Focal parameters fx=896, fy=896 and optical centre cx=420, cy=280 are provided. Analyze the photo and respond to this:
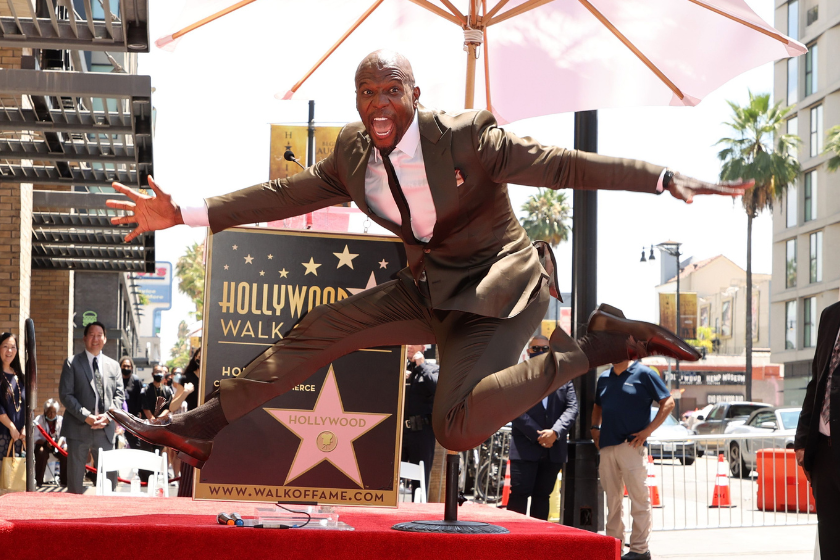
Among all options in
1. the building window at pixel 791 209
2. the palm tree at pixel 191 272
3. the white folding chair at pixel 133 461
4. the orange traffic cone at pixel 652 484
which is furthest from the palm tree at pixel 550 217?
the white folding chair at pixel 133 461

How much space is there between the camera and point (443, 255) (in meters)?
3.99

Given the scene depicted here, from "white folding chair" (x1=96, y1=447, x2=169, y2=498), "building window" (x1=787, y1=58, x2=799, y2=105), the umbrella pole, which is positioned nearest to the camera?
the umbrella pole

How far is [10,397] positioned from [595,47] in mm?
7026

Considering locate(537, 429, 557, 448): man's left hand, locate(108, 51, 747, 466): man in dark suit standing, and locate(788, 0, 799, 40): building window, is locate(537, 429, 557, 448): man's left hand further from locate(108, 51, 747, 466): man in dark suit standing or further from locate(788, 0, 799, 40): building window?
locate(788, 0, 799, 40): building window

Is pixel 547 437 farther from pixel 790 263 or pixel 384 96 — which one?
pixel 790 263

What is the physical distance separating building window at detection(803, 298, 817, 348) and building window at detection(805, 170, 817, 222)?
472 centimetres

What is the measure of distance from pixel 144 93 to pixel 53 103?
188cm

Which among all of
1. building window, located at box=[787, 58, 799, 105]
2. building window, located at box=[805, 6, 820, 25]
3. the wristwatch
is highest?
building window, located at box=[805, 6, 820, 25]

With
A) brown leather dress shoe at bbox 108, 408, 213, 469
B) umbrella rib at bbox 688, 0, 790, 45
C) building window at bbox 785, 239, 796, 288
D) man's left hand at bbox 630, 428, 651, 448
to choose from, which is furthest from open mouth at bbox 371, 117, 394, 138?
building window at bbox 785, 239, 796, 288

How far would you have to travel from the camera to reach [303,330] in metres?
4.14

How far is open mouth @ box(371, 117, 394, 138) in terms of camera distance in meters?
3.70

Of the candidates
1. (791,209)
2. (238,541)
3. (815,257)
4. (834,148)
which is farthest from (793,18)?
(238,541)

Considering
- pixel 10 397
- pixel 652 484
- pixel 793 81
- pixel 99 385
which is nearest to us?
pixel 10 397

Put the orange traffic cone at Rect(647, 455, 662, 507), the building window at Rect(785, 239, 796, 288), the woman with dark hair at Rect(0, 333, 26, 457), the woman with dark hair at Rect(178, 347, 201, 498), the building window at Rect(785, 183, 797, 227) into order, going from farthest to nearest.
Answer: the building window at Rect(785, 239, 796, 288)
the building window at Rect(785, 183, 797, 227)
the orange traffic cone at Rect(647, 455, 662, 507)
the woman with dark hair at Rect(0, 333, 26, 457)
the woman with dark hair at Rect(178, 347, 201, 498)
